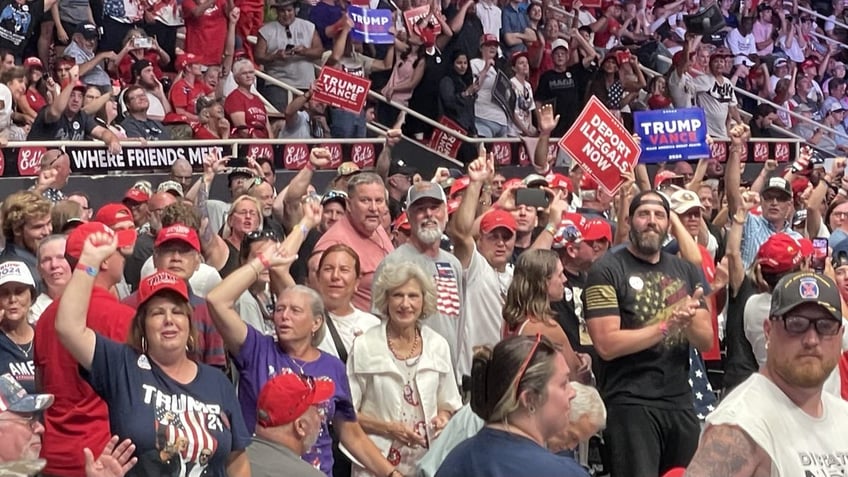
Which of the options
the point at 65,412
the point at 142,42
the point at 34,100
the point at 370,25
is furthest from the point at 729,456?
the point at 370,25

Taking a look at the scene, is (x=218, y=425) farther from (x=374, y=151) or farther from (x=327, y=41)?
(x=327, y=41)

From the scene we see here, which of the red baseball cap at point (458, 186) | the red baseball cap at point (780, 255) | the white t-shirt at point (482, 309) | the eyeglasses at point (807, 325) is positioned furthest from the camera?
the red baseball cap at point (458, 186)

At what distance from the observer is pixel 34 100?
44.7ft

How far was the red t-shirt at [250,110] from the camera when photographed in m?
14.7

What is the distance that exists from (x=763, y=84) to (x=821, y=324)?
1845 centimetres

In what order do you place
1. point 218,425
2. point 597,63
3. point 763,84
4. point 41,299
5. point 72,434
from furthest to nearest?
point 763,84, point 597,63, point 41,299, point 72,434, point 218,425

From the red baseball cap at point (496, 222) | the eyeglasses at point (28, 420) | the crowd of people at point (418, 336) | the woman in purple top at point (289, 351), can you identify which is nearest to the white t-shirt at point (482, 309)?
the crowd of people at point (418, 336)

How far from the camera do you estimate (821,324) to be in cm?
403

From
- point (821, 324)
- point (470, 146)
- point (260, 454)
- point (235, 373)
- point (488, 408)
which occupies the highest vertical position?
point (821, 324)

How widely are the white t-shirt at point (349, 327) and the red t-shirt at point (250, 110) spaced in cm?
760

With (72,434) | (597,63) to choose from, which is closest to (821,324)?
(72,434)

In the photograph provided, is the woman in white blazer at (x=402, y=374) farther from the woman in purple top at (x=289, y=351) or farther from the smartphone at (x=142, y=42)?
the smartphone at (x=142, y=42)

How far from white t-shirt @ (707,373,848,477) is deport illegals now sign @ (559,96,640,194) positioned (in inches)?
252

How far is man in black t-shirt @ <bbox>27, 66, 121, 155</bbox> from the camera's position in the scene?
40.9ft
